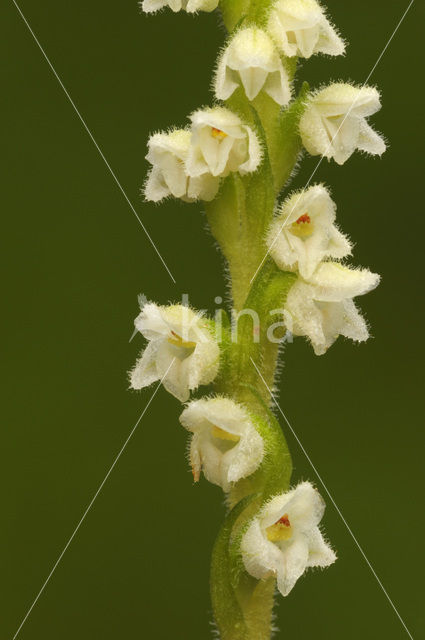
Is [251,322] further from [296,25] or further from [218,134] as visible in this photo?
[296,25]

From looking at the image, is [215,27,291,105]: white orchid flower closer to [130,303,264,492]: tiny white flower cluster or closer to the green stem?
the green stem

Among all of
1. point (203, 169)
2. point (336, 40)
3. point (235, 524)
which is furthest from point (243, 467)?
point (336, 40)

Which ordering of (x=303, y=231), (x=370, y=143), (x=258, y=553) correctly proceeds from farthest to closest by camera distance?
(x=370, y=143) → (x=303, y=231) → (x=258, y=553)

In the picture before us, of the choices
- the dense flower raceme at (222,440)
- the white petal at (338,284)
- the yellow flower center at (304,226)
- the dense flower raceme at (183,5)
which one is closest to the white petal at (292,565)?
the dense flower raceme at (222,440)

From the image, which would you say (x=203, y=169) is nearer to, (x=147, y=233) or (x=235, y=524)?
(x=235, y=524)

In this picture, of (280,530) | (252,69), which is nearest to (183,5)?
(252,69)

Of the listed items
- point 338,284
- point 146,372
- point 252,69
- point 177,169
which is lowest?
point 146,372
